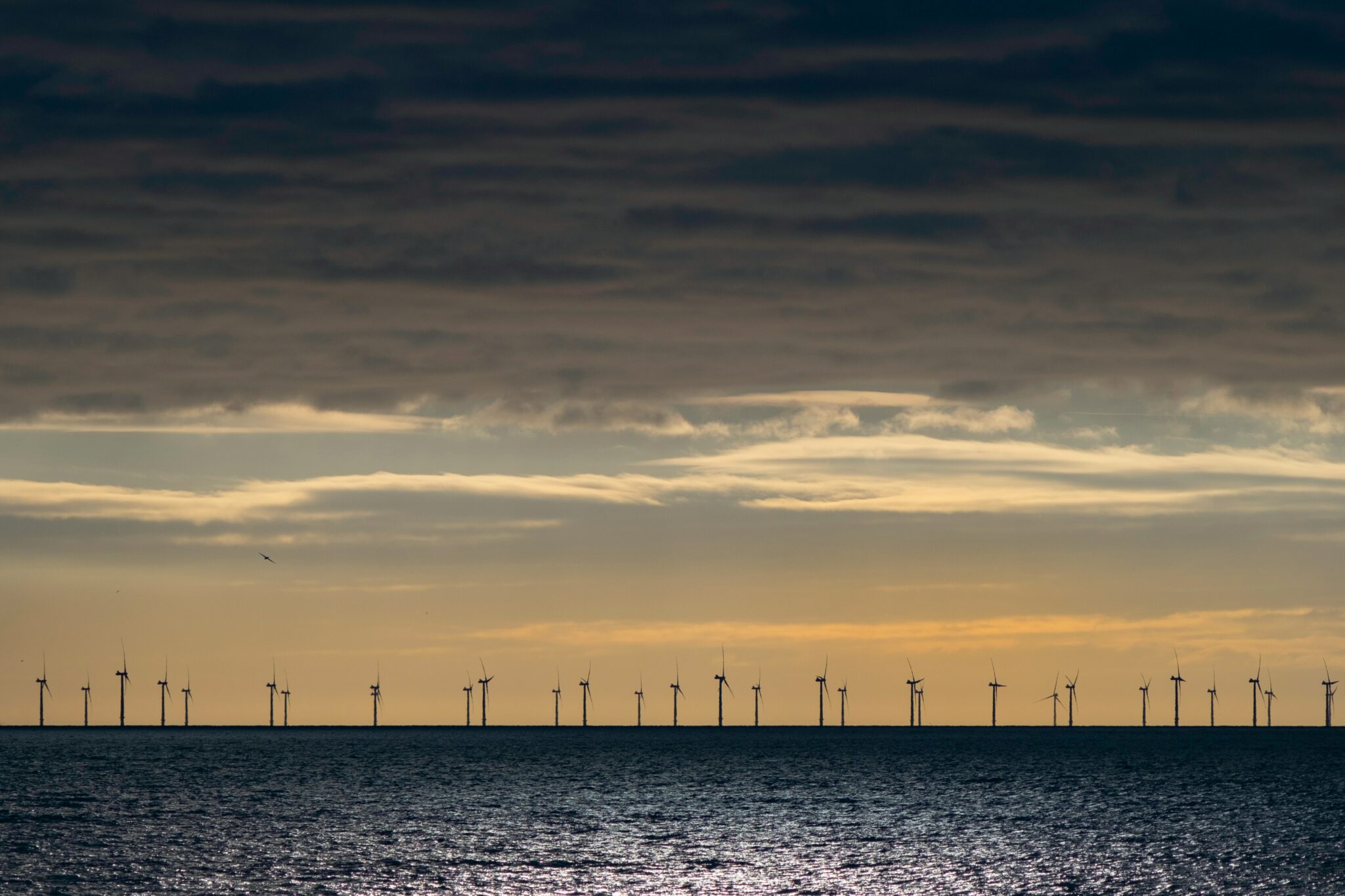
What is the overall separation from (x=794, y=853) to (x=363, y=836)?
30730 mm

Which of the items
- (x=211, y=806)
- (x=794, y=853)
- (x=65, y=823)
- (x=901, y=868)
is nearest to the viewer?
(x=901, y=868)

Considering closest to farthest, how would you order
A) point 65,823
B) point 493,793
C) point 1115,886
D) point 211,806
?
1. point 1115,886
2. point 65,823
3. point 211,806
4. point 493,793

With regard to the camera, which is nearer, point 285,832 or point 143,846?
point 143,846

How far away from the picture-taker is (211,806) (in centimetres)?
15012

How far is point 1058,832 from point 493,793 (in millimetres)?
68573

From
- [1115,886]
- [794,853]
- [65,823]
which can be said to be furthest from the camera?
[65,823]

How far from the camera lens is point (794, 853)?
10619 cm

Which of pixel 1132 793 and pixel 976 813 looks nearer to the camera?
pixel 976 813

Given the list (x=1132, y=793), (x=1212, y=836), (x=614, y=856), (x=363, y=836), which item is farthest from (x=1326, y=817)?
(x=363, y=836)

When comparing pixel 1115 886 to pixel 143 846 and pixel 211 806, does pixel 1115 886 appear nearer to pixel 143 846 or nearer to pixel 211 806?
pixel 143 846

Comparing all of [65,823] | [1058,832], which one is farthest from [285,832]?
[1058,832]

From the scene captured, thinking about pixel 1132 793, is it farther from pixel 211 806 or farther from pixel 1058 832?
pixel 211 806

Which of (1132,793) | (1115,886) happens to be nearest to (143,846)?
(1115,886)

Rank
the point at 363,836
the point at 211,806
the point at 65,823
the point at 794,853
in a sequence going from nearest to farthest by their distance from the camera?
the point at 794,853, the point at 363,836, the point at 65,823, the point at 211,806
